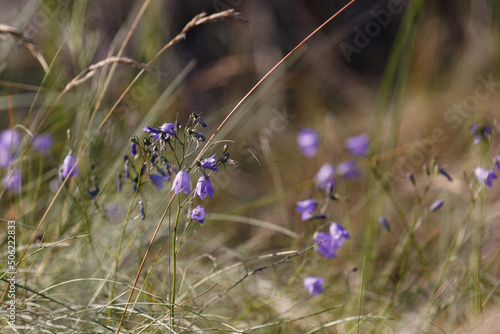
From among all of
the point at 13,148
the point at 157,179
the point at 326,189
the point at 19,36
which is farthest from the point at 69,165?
the point at 326,189

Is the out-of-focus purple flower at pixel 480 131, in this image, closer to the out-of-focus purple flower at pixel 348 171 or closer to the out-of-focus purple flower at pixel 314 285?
the out-of-focus purple flower at pixel 314 285

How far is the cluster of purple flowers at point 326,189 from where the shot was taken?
193 centimetres

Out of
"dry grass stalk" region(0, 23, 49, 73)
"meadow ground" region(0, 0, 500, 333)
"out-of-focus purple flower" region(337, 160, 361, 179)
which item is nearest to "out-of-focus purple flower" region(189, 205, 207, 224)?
"meadow ground" region(0, 0, 500, 333)

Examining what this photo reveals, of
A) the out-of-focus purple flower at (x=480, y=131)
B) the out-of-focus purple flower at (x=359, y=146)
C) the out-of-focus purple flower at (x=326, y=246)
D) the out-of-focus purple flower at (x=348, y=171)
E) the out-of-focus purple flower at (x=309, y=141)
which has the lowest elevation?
the out-of-focus purple flower at (x=359, y=146)

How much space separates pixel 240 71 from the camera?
500cm

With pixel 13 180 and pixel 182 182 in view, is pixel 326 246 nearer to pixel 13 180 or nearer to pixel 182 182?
pixel 182 182

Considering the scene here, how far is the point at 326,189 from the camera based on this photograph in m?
2.41

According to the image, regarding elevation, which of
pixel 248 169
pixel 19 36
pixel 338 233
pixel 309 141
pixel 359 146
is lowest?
pixel 248 169

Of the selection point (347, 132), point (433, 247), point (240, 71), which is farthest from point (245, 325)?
point (240, 71)

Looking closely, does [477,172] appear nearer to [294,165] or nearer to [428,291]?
[428,291]

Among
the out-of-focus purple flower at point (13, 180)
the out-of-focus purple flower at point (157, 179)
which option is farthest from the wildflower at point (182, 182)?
the out-of-focus purple flower at point (13, 180)

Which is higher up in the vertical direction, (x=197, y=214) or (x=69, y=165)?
(x=69, y=165)

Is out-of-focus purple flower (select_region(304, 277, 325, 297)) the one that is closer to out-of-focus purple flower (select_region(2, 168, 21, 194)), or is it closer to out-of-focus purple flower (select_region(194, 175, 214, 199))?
out-of-focus purple flower (select_region(194, 175, 214, 199))

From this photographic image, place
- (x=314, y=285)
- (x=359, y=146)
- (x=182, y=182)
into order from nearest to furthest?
1. (x=182, y=182)
2. (x=314, y=285)
3. (x=359, y=146)
